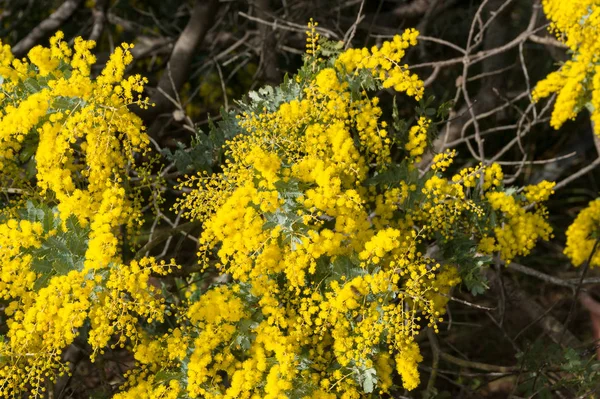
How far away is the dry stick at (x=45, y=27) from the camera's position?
358 cm

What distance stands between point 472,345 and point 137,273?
118 inches

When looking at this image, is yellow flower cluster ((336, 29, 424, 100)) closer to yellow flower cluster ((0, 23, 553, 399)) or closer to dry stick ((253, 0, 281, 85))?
yellow flower cluster ((0, 23, 553, 399))

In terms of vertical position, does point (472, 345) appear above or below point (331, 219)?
below

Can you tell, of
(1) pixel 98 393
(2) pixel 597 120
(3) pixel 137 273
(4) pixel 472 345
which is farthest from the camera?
(4) pixel 472 345

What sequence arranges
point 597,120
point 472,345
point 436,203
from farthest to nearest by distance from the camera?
point 472,345
point 597,120
point 436,203

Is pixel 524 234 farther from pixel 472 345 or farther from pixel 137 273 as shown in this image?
pixel 472 345

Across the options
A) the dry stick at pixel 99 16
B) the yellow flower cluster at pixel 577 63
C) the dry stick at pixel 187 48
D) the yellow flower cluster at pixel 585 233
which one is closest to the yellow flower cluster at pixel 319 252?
the yellow flower cluster at pixel 577 63

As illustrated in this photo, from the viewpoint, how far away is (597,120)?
2641mm

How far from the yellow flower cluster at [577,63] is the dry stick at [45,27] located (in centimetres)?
257

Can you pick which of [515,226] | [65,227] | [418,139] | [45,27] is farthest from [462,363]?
[45,27]

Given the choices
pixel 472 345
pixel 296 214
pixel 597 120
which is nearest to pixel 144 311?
pixel 296 214

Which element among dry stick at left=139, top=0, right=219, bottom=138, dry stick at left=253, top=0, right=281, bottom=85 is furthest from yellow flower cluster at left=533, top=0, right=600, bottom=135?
dry stick at left=139, top=0, right=219, bottom=138

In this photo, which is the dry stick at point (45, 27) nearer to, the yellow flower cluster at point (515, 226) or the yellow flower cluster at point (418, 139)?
the yellow flower cluster at point (418, 139)

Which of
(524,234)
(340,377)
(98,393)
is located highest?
(524,234)
